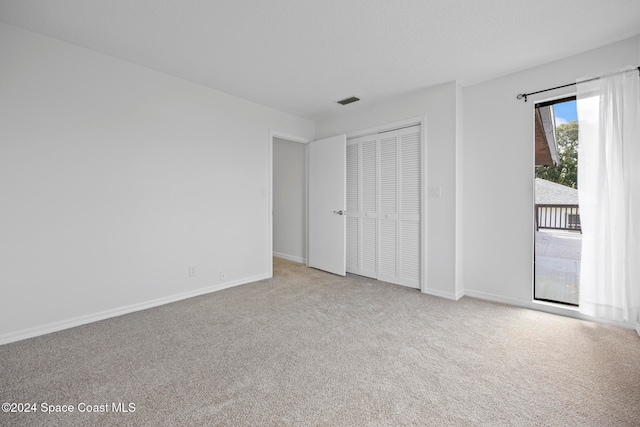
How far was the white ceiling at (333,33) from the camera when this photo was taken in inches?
78.5

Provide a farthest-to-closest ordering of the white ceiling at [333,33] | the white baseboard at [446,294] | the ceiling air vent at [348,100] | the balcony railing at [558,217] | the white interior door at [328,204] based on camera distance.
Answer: the white interior door at [328,204], the ceiling air vent at [348,100], the white baseboard at [446,294], the balcony railing at [558,217], the white ceiling at [333,33]

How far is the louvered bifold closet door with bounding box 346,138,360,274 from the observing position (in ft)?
13.9

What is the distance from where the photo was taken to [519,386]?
5.45ft

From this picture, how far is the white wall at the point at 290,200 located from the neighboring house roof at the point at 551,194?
3323 mm

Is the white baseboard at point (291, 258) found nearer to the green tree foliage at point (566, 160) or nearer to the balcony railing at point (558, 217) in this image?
the balcony railing at point (558, 217)

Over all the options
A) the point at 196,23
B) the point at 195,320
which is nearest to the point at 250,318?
the point at 195,320

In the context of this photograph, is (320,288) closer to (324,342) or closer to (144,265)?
(324,342)

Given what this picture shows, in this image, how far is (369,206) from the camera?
4.07m

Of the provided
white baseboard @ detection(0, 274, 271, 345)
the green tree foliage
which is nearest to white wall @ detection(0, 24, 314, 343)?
white baseboard @ detection(0, 274, 271, 345)

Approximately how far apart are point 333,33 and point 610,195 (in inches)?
109

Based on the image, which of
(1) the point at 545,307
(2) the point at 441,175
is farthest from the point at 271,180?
(1) the point at 545,307

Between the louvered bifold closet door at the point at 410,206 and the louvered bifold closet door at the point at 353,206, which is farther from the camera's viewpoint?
the louvered bifold closet door at the point at 353,206

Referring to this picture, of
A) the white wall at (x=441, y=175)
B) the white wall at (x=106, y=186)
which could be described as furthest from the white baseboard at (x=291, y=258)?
the white wall at (x=441, y=175)

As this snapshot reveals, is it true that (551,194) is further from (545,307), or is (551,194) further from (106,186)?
(106,186)
